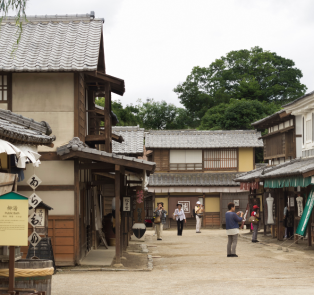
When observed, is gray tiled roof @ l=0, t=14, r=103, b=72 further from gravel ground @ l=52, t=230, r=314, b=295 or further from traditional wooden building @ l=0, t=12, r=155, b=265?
gravel ground @ l=52, t=230, r=314, b=295

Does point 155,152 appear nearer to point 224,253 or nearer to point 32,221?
point 224,253

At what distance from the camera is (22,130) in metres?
9.59

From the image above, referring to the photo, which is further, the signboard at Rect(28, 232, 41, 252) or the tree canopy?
the tree canopy

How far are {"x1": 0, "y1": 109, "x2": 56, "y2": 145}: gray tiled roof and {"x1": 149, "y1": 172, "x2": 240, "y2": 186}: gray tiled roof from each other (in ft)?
81.4

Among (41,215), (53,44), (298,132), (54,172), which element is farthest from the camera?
(298,132)

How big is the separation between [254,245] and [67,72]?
1173 centimetres

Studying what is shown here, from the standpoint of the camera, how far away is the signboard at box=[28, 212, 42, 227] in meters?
12.3

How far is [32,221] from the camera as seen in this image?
12297mm

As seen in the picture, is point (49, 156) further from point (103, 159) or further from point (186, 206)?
point (186, 206)

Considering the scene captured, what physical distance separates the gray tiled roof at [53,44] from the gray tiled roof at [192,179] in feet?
66.3

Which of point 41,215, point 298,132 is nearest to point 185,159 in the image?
point 298,132

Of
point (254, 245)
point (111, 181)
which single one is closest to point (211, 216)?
point (254, 245)

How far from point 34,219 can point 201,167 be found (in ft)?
84.8

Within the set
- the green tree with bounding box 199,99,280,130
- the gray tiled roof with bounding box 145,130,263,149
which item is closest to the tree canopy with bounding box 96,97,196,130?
the green tree with bounding box 199,99,280,130
